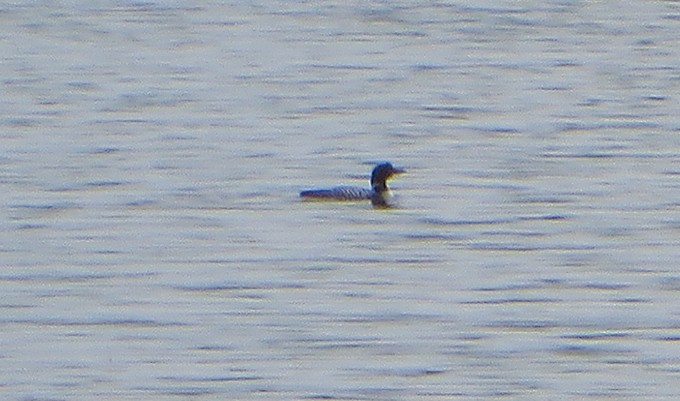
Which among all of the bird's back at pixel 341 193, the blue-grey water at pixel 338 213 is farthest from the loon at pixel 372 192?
the blue-grey water at pixel 338 213

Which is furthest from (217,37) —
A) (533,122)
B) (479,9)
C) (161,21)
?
(533,122)

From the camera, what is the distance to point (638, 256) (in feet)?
51.1

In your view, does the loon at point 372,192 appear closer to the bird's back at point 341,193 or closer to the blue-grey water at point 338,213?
the bird's back at point 341,193

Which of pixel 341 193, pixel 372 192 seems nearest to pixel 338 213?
pixel 341 193

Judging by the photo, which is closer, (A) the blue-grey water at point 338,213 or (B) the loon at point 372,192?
(A) the blue-grey water at point 338,213

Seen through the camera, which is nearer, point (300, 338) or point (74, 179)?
point (300, 338)

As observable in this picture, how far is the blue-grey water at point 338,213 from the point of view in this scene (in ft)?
41.6

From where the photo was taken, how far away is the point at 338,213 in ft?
57.3

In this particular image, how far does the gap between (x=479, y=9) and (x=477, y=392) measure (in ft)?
62.9

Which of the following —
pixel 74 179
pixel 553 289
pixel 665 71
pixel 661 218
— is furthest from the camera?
pixel 665 71

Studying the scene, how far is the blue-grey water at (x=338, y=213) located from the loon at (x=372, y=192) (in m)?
0.10

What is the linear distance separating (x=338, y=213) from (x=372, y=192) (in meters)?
0.50

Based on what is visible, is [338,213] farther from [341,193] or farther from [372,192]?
[372,192]

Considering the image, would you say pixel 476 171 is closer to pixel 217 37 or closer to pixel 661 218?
pixel 661 218
